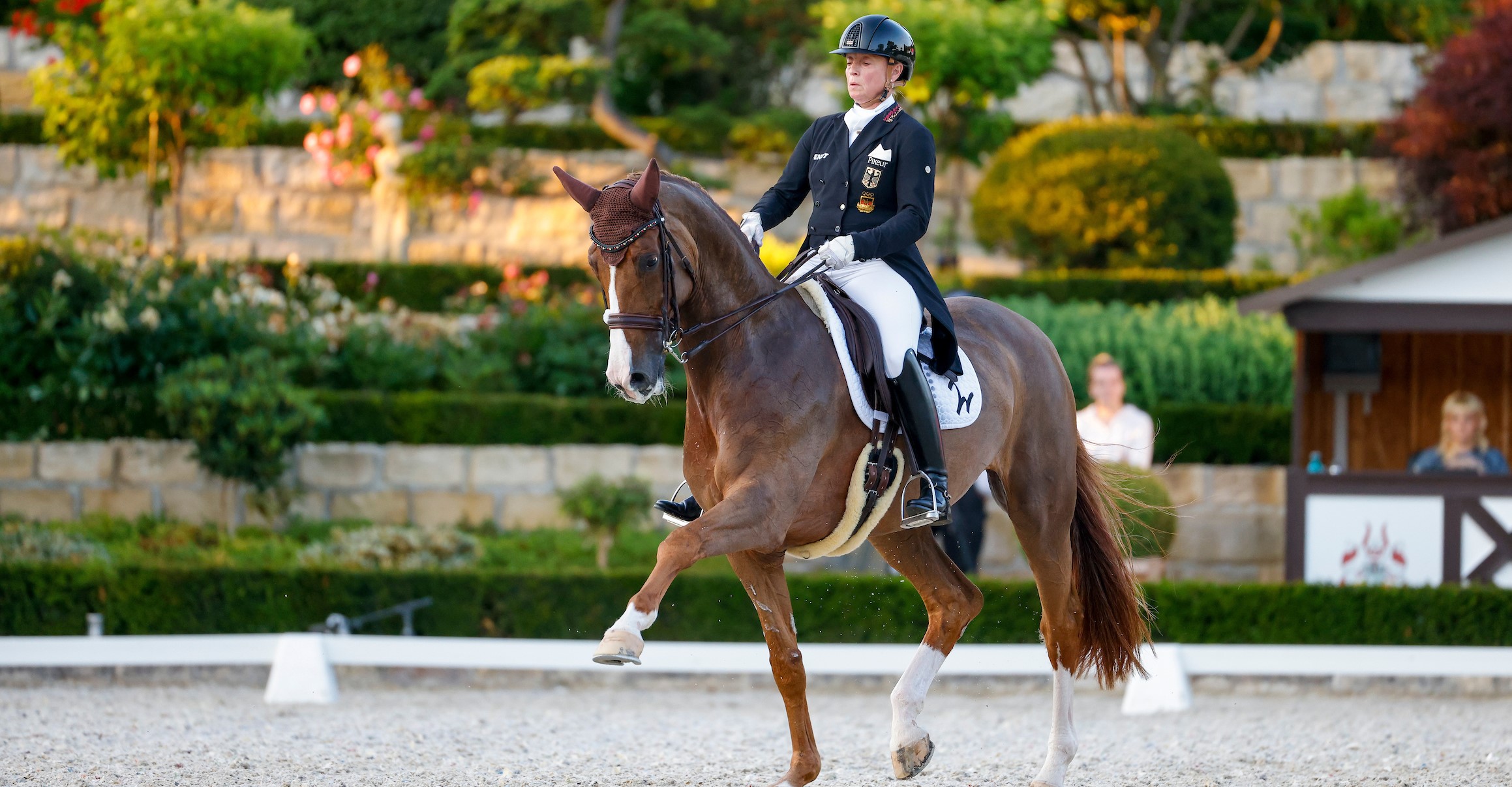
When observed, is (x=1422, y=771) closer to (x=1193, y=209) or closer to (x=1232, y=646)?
(x=1232, y=646)

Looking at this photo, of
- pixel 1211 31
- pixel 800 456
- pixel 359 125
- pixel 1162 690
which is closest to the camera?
pixel 800 456

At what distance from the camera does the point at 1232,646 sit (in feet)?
30.7

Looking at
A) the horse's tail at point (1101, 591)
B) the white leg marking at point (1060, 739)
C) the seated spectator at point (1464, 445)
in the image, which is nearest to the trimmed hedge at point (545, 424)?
the seated spectator at point (1464, 445)

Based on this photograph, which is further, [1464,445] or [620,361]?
[1464,445]

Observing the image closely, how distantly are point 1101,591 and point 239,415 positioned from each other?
7.56 metres

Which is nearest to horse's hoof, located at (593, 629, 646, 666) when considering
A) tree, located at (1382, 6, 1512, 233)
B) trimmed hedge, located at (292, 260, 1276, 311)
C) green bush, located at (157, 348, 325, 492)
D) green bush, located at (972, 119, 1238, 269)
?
green bush, located at (157, 348, 325, 492)

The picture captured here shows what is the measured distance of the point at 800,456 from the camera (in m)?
5.02

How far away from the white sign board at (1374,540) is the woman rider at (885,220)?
5989mm

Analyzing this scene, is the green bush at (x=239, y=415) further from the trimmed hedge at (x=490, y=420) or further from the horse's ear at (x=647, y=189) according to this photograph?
the horse's ear at (x=647, y=189)

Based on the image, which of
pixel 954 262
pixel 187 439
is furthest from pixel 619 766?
pixel 954 262

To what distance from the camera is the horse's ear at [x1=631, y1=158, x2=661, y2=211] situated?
4672 millimetres

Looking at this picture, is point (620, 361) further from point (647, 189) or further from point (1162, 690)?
point (1162, 690)

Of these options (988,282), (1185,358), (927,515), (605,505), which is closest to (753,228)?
(927,515)

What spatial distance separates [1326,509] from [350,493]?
757cm
